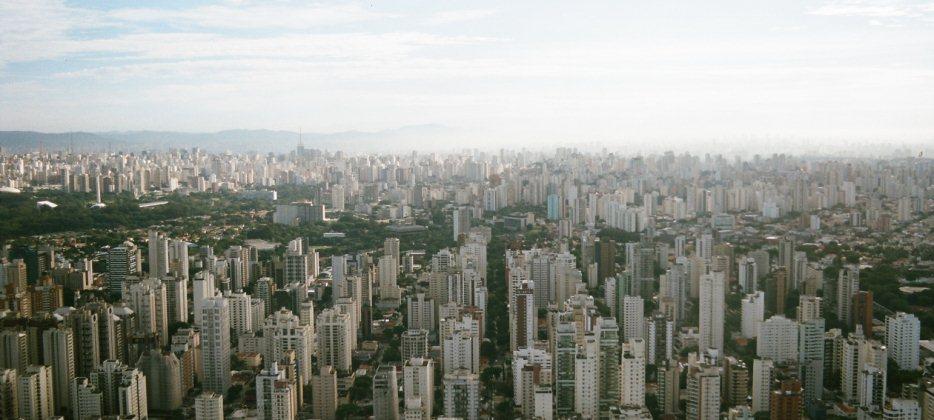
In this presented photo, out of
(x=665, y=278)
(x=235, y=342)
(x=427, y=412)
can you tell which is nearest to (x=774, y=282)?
(x=665, y=278)

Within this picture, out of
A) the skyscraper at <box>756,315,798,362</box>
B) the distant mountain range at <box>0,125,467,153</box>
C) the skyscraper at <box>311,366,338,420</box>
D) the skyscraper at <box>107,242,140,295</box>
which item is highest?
the distant mountain range at <box>0,125,467,153</box>

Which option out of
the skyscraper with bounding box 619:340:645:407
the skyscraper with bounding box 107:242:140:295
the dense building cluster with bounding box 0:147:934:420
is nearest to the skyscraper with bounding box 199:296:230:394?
the dense building cluster with bounding box 0:147:934:420

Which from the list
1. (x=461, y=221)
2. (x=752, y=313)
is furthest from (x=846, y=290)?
(x=461, y=221)

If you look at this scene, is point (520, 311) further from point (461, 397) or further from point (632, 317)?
point (461, 397)

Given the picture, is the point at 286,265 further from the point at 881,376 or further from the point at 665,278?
the point at 881,376

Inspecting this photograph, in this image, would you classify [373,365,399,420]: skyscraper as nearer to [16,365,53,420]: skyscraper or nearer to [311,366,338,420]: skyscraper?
[311,366,338,420]: skyscraper

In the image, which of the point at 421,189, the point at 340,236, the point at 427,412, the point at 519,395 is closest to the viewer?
the point at 427,412
